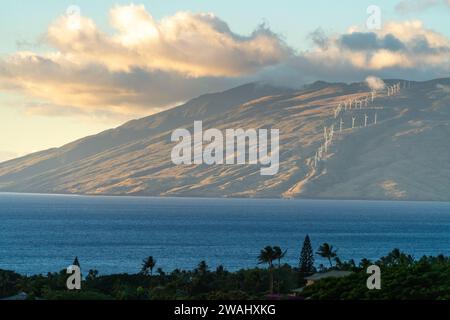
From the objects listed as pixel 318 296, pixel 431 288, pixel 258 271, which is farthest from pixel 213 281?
pixel 431 288

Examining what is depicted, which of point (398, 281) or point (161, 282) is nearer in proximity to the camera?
Answer: point (398, 281)

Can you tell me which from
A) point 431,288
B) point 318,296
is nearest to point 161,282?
point 318,296
